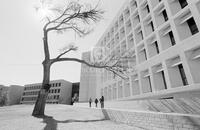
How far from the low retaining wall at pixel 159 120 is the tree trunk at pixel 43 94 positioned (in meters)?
6.03

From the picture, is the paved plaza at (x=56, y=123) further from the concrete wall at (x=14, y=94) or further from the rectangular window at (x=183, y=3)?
the concrete wall at (x=14, y=94)

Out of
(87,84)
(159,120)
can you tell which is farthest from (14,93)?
(159,120)

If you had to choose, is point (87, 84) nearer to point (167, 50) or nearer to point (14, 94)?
point (167, 50)

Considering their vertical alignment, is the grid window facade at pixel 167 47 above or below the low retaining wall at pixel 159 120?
above

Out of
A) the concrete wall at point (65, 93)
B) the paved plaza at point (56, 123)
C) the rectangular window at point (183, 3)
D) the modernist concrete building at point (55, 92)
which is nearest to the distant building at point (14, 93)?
the modernist concrete building at point (55, 92)

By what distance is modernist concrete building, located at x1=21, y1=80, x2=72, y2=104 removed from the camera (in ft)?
188

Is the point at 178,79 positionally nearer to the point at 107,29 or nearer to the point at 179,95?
the point at 179,95

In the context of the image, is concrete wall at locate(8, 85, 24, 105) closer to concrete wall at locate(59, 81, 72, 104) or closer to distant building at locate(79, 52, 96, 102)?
concrete wall at locate(59, 81, 72, 104)

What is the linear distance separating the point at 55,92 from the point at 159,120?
202 feet

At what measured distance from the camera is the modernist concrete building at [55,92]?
188 feet

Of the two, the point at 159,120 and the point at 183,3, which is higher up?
the point at 183,3

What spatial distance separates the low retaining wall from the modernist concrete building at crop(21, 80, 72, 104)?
5608cm

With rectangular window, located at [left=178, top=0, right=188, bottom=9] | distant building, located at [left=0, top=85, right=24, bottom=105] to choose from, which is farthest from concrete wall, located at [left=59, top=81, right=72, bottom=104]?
rectangular window, located at [left=178, top=0, right=188, bottom=9]

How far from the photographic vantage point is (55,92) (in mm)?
59000
